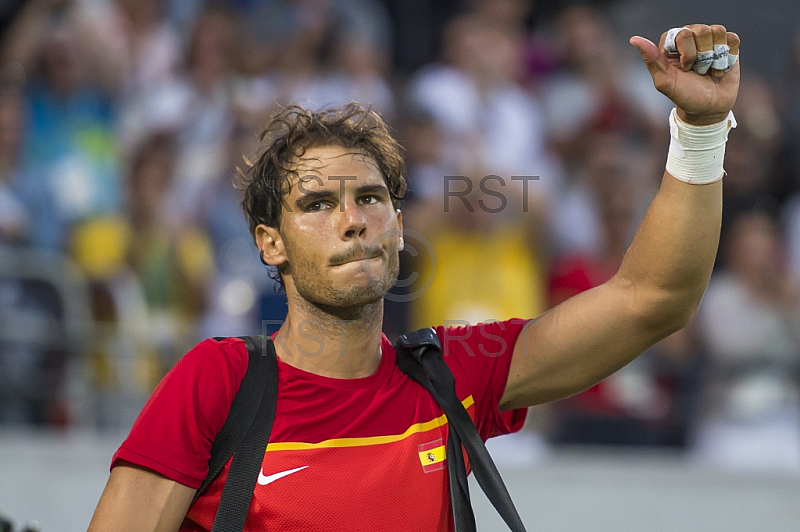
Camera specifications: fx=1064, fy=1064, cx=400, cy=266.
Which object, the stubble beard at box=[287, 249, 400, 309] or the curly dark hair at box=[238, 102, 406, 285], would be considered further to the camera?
the curly dark hair at box=[238, 102, 406, 285]

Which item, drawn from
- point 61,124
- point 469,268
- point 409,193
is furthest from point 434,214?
point 61,124

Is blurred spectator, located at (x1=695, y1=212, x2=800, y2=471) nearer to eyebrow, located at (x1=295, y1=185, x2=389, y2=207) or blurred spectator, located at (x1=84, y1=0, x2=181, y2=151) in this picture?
eyebrow, located at (x1=295, y1=185, x2=389, y2=207)

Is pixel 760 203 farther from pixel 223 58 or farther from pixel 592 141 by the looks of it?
pixel 223 58

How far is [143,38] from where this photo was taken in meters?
7.15

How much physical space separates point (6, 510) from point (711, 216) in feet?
13.2

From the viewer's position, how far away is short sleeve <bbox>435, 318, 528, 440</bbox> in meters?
2.77

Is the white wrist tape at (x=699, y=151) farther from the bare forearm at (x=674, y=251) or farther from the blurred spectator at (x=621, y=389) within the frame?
the blurred spectator at (x=621, y=389)

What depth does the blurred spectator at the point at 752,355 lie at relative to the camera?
18.2 feet

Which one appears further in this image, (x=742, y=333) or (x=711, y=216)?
(x=742, y=333)

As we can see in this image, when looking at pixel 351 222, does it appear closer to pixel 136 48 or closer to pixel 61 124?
pixel 61 124

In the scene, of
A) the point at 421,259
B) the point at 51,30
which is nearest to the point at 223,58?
the point at 51,30

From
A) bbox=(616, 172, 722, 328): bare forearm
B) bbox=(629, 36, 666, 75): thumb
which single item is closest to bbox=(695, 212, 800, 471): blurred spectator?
bbox=(616, 172, 722, 328): bare forearm

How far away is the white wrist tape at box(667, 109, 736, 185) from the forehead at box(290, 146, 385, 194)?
2.43ft

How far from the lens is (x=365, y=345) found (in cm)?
273
